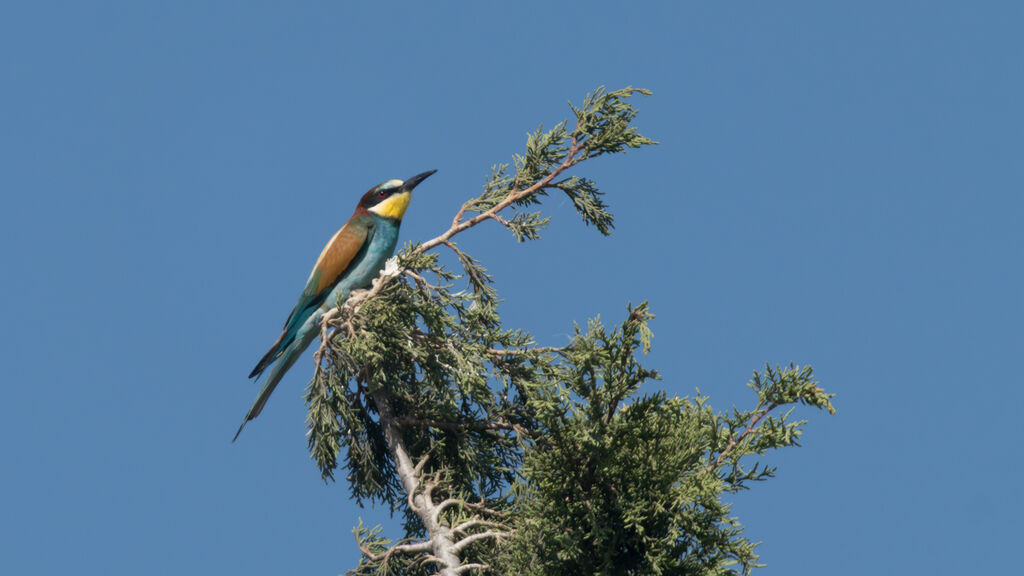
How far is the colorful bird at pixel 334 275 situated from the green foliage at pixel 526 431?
140 cm

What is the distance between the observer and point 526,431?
7.05 m

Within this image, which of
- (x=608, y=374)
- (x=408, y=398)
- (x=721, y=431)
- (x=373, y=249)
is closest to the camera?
(x=608, y=374)

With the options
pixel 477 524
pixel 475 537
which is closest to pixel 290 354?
pixel 477 524

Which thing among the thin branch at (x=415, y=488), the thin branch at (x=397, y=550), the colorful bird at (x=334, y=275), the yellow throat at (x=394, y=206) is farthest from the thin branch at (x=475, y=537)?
the yellow throat at (x=394, y=206)

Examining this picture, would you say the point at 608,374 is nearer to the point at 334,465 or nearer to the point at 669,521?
the point at 669,521

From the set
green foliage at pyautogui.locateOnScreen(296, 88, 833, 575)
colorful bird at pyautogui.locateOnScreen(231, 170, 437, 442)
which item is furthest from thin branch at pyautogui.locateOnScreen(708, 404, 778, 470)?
colorful bird at pyautogui.locateOnScreen(231, 170, 437, 442)

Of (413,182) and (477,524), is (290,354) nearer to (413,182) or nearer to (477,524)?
(413,182)

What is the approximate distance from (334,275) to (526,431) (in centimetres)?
280

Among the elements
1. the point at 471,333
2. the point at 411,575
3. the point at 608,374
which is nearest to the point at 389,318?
the point at 471,333

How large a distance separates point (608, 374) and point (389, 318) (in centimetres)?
208

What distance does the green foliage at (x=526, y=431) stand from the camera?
5.67 m

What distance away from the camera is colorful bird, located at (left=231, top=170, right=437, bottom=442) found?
880 cm

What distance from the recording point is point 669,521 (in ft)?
18.8

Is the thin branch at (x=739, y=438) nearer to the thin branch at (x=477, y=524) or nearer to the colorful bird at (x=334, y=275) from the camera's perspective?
the thin branch at (x=477, y=524)
